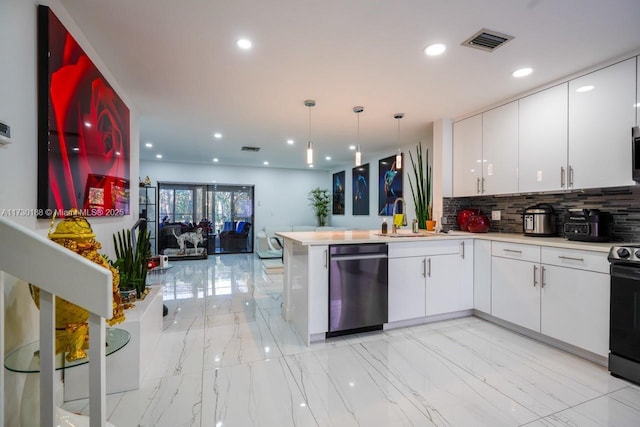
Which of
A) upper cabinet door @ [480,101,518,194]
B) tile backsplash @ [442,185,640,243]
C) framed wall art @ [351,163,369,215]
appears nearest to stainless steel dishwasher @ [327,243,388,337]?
tile backsplash @ [442,185,640,243]

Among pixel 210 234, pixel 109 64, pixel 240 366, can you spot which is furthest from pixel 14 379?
pixel 210 234

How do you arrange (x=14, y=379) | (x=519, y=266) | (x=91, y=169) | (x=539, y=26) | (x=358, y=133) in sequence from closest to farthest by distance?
(x=14, y=379) → (x=539, y=26) → (x=91, y=169) → (x=519, y=266) → (x=358, y=133)

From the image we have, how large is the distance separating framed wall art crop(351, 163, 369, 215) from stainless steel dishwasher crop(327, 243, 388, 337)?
4.21m

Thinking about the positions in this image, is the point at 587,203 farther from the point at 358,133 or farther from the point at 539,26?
the point at 358,133

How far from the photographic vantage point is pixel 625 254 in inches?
79.9

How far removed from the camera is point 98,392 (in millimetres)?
798

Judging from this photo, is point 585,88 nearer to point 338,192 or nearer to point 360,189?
point 360,189

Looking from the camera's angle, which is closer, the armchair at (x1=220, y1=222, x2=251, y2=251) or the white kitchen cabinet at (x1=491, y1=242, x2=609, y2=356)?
the white kitchen cabinet at (x1=491, y1=242, x2=609, y2=356)

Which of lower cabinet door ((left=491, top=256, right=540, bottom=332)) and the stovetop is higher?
the stovetop

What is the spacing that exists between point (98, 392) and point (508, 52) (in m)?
3.09

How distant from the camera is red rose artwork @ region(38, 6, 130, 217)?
1561mm

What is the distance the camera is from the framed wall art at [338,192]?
8219mm

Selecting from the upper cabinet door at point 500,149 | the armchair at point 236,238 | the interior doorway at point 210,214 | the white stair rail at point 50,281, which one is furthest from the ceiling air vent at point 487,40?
the armchair at point 236,238

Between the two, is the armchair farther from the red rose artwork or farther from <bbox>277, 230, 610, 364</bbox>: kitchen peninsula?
the red rose artwork
